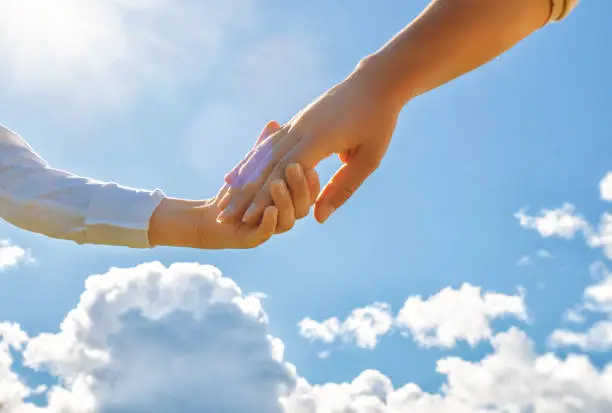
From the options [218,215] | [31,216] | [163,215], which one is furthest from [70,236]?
[218,215]

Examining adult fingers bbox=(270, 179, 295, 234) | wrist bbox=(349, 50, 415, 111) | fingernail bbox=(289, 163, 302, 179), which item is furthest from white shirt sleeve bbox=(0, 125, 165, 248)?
wrist bbox=(349, 50, 415, 111)

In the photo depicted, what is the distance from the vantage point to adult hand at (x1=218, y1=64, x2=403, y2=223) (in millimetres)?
3053

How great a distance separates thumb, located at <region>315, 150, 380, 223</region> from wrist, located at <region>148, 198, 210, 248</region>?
643mm

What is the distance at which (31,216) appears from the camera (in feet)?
11.9

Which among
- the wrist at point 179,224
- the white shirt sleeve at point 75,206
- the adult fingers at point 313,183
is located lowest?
the adult fingers at point 313,183

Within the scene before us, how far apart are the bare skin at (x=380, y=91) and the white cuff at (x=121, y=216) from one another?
1.75ft

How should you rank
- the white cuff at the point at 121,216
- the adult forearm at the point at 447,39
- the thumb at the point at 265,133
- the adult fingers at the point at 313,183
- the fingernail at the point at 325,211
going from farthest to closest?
the white cuff at the point at 121,216, the thumb at the point at 265,133, the fingernail at the point at 325,211, the adult fingers at the point at 313,183, the adult forearm at the point at 447,39

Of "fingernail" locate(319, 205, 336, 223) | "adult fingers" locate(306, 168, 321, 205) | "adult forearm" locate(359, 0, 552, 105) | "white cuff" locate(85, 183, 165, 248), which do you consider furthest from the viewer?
"white cuff" locate(85, 183, 165, 248)

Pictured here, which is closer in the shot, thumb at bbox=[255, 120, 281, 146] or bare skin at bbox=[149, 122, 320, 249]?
bare skin at bbox=[149, 122, 320, 249]

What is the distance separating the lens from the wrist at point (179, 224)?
342 centimetres

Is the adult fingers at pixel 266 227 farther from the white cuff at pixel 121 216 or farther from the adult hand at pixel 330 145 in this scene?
the white cuff at pixel 121 216

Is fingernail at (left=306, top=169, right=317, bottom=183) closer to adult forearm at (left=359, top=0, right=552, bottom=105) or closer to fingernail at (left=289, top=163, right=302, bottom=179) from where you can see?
fingernail at (left=289, top=163, right=302, bottom=179)

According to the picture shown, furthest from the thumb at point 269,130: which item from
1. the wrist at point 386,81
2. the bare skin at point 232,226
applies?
the wrist at point 386,81

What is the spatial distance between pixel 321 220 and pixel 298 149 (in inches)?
15.1
